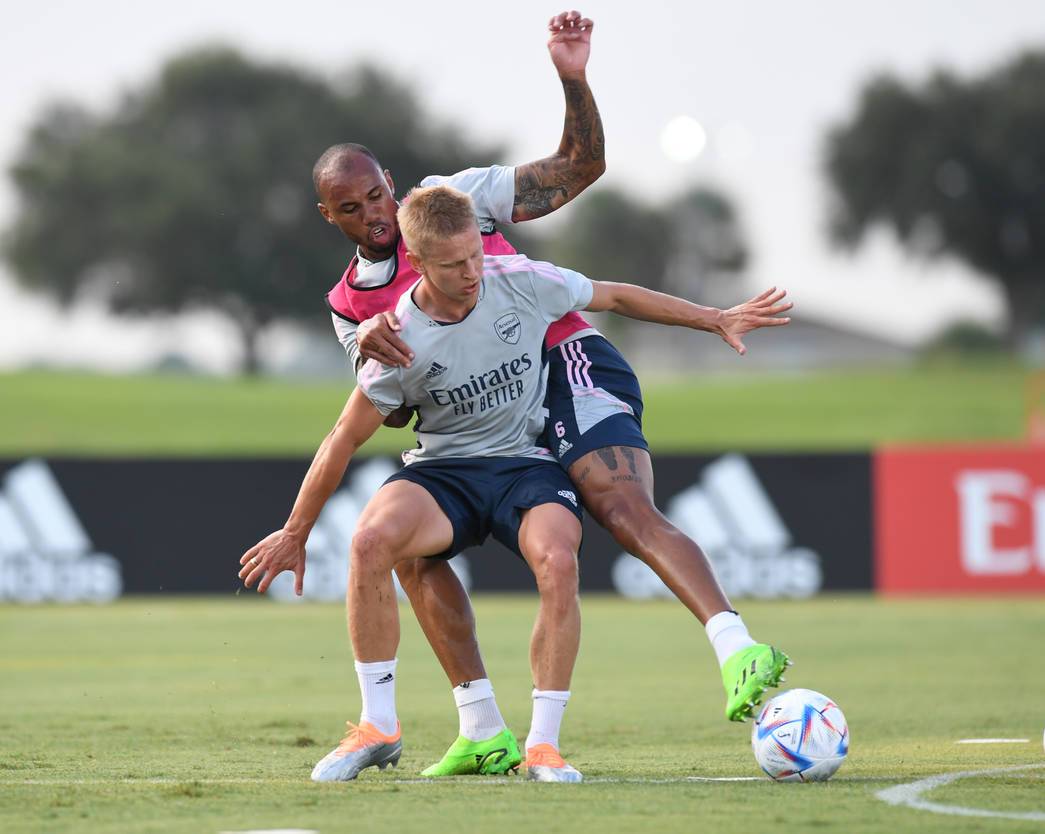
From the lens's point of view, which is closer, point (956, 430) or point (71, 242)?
point (956, 430)

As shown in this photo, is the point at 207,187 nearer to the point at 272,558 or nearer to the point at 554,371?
the point at 554,371

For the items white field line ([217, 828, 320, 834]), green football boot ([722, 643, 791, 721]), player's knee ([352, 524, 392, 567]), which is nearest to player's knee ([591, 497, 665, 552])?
green football boot ([722, 643, 791, 721])

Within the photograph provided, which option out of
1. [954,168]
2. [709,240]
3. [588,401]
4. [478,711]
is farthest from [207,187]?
[478,711]

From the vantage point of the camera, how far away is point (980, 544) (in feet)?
61.2

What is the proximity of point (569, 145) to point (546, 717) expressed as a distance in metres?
2.45

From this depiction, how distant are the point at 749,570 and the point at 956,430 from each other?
22.1 meters

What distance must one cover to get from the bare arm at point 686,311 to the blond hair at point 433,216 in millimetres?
738

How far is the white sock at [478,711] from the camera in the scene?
6.76 metres

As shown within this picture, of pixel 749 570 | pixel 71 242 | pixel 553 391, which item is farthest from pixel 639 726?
pixel 71 242

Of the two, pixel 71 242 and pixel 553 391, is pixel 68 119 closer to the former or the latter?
pixel 71 242

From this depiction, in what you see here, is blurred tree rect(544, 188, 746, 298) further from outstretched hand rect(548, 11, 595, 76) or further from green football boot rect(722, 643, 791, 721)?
green football boot rect(722, 643, 791, 721)

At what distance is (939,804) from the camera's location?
554cm

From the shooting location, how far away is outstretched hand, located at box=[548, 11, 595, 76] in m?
7.17

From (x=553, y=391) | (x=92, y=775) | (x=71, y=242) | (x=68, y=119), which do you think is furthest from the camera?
(x=68, y=119)
